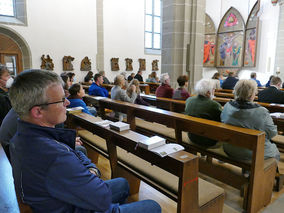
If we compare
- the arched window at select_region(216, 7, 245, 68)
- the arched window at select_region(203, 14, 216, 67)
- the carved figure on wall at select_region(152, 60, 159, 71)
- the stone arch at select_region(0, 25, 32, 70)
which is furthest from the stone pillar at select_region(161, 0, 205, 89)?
the arched window at select_region(203, 14, 216, 67)

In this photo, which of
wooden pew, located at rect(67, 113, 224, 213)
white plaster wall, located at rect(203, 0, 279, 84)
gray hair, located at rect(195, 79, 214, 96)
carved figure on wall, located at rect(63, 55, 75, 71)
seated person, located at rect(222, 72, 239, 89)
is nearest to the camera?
Result: wooden pew, located at rect(67, 113, 224, 213)

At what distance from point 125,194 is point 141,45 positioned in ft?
39.6

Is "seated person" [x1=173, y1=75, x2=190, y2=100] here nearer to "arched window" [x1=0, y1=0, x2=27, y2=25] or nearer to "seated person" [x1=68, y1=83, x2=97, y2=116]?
"seated person" [x1=68, y1=83, x2=97, y2=116]

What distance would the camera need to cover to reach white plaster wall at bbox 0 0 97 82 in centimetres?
980

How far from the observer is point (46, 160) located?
1114mm

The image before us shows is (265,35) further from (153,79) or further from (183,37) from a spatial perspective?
(183,37)

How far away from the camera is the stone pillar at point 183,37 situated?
23.6ft

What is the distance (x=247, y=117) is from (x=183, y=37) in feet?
17.4

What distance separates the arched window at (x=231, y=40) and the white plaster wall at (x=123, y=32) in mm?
4541

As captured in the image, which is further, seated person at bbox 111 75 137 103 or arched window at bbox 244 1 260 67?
arched window at bbox 244 1 260 67

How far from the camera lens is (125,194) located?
179 cm

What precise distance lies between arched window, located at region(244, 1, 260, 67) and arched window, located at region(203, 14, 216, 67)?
2.11 m

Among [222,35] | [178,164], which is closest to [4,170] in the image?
[178,164]

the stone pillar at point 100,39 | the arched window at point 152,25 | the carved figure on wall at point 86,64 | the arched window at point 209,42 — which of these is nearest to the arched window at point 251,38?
the arched window at point 209,42
